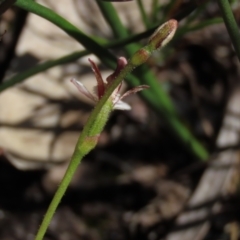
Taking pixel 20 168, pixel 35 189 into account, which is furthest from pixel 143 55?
pixel 35 189

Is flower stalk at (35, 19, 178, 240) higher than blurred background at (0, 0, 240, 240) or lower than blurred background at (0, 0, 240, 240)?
higher

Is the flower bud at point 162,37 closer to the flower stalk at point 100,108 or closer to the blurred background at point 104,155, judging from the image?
the flower stalk at point 100,108

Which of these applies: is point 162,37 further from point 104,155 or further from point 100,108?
point 104,155

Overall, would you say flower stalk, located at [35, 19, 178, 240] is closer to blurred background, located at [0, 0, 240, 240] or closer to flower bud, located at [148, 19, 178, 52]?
flower bud, located at [148, 19, 178, 52]

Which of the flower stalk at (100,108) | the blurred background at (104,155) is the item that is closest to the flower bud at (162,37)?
the flower stalk at (100,108)

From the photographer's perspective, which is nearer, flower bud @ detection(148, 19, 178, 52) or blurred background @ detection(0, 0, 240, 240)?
flower bud @ detection(148, 19, 178, 52)

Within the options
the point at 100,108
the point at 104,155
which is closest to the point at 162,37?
the point at 100,108

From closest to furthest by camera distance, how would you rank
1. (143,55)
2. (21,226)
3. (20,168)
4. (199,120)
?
(143,55), (20,168), (21,226), (199,120)

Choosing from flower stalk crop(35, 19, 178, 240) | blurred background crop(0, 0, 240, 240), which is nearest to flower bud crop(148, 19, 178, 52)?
flower stalk crop(35, 19, 178, 240)

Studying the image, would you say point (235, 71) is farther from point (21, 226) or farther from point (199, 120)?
point (21, 226)
